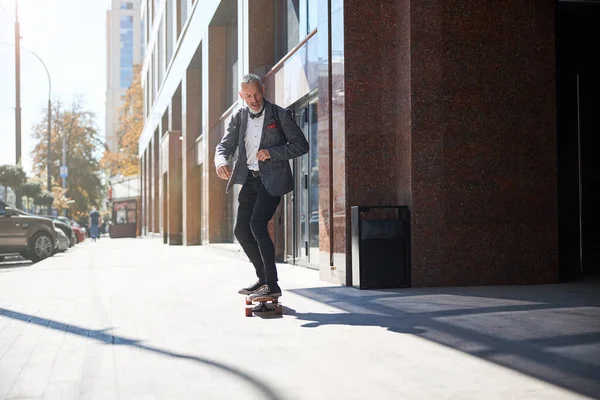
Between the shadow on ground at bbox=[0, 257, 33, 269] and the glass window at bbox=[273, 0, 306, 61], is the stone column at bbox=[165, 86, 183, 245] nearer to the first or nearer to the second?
the shadow on ground at bbox=[0, 257, 33, 269]

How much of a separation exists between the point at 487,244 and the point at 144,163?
40949 millimetres

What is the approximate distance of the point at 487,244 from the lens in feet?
27.0

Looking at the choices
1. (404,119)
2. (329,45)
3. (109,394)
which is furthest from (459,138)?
(109,394)

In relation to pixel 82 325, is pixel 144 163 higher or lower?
higher

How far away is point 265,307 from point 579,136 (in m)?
6.18

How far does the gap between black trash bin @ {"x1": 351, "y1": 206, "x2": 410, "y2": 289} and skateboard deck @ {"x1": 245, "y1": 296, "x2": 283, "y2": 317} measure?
7.16 feet

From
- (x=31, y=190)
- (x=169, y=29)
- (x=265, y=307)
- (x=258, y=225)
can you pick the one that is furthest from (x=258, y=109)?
(x=31, y=190)

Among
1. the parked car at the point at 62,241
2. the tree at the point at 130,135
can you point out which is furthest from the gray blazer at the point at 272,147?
the tree at the point at 130,135

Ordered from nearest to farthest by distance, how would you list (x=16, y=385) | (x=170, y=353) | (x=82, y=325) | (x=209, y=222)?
1. (x=16, y=385)
2. (x=170, y=353)
3. (x=82, y=325)
4. (x=209, y=222)

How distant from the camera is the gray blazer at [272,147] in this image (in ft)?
19.9

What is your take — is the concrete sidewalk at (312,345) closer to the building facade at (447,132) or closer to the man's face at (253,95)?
the building facade at (447,132)

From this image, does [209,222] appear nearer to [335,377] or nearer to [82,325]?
[82,325]

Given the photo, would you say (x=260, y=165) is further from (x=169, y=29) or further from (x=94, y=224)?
(x=94, y=224)

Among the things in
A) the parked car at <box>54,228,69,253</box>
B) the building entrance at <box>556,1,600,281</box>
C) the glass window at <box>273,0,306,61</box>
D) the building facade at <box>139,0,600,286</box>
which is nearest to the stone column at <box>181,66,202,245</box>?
the parked car at <box>54,228,69,253</box>
